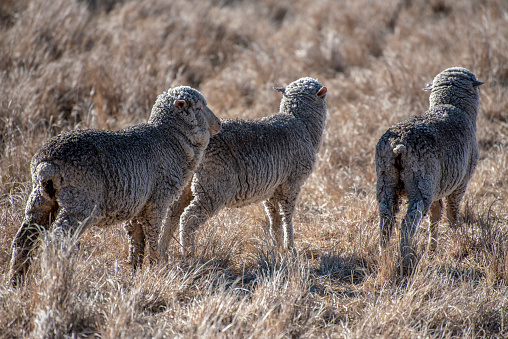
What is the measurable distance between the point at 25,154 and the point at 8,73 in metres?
2.85

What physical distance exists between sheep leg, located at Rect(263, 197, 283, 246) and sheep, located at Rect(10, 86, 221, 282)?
47.1 inches

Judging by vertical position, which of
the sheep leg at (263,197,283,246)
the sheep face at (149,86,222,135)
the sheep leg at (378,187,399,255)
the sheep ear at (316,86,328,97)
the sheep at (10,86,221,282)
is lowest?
the sheep leg at (263,197,283,246)

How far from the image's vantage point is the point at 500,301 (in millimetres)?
3748

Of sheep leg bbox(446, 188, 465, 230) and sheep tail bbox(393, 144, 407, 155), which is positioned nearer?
sheep tail bbox(393, 144, 407, 155)

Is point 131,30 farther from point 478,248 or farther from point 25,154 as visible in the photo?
point 478,248

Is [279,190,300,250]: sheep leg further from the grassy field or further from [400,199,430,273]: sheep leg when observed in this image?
[400,199,430,273]: sheep leg

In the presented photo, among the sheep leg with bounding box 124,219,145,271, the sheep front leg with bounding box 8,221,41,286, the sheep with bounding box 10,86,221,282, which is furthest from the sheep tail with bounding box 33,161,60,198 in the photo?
the sheep leg with bounding box 124,219,145,271

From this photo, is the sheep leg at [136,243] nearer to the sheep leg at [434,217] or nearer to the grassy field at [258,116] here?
the grassy field at [258,116]

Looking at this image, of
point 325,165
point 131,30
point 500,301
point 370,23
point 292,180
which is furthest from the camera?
point 370,23

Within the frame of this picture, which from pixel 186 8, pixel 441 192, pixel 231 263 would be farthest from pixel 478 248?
Answer: pixel 186 8

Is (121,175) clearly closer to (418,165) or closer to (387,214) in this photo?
(387,214)

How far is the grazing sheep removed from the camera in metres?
4.28

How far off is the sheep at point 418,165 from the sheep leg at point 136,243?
79.2 inches

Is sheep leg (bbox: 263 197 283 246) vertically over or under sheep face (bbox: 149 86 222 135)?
under
